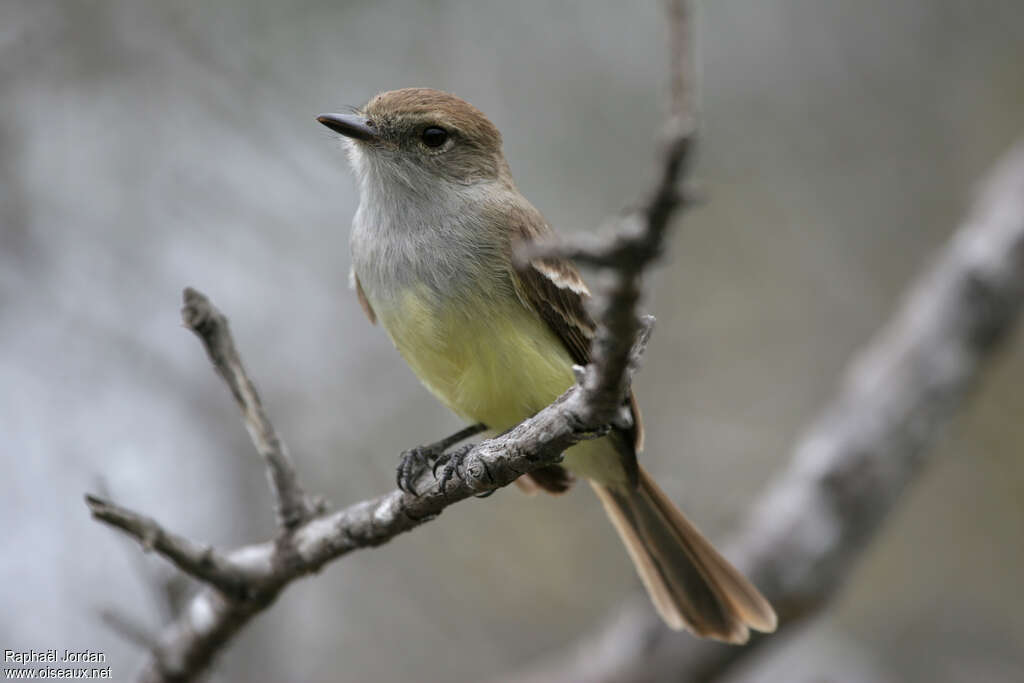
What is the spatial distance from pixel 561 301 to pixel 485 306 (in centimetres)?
30

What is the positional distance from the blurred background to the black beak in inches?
33.5

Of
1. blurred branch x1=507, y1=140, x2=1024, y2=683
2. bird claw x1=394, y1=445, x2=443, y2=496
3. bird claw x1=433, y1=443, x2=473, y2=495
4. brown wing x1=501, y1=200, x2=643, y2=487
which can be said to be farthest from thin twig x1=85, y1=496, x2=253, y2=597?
blurred branch x1=507, y1=140, x2=1024, y2=683

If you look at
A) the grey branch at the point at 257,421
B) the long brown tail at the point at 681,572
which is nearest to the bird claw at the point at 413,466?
the grey branch at the point at 257,421

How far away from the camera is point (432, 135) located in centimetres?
413

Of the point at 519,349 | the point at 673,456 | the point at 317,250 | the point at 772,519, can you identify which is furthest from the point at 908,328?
the point at 317,250

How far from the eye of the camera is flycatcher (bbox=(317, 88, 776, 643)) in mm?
3541

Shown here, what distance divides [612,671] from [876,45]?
616 centimetres

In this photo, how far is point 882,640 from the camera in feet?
22.6

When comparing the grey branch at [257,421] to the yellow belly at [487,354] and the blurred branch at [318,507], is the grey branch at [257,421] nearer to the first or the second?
the blurred branch at [318,507]

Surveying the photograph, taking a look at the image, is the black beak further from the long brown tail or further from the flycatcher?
the long brown tail

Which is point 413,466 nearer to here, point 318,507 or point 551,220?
point 318,507

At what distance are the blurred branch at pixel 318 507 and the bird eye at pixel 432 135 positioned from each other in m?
1.24

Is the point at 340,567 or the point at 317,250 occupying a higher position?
the point at 317,250

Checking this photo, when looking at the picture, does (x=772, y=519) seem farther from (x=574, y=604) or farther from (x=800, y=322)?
(x=800, y=322)
